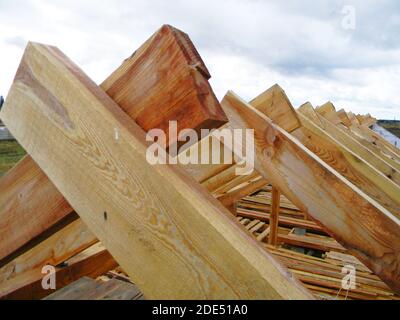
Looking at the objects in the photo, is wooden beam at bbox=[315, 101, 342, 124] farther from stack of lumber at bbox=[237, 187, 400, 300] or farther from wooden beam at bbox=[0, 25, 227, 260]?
wooden beam at bbox=[0, 25, 227, 260]

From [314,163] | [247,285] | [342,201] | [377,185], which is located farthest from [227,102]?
[247,285]

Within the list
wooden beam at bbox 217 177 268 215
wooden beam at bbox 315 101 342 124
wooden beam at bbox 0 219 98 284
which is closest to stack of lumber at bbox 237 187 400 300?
wooden beam at bbox 217 177 268 215

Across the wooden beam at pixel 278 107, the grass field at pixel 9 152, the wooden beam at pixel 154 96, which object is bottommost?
the wooden beam at pixel 154 96

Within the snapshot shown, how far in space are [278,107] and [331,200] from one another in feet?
2.20

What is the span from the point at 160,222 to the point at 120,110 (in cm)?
29

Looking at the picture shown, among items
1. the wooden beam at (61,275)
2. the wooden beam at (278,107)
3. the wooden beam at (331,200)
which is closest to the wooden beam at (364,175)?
the wooden beam at (278,107)

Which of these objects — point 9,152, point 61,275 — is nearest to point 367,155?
point 61,275

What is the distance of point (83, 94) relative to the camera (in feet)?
2.73

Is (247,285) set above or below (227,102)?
below

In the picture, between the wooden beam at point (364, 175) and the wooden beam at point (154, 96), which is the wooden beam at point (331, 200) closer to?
the wooden beam at point (364, 175)

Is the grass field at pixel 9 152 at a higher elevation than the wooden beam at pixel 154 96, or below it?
higher

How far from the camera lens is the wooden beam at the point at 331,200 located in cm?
143

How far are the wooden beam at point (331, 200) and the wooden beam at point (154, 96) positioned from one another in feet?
3.03
